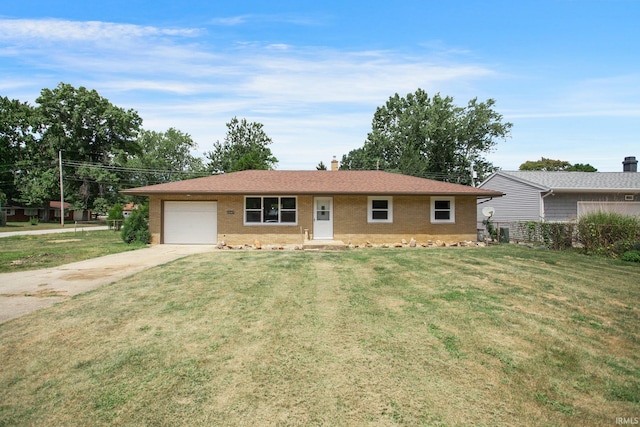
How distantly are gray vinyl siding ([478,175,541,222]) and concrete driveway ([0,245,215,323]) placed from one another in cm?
1853

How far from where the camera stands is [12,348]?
4.49m

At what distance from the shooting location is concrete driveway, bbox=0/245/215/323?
6.52m

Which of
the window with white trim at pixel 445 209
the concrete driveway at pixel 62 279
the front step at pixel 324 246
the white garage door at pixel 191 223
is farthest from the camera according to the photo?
the window with white trim at pixel 445 209

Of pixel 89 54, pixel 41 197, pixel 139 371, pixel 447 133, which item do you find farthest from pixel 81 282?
pixel 41 197

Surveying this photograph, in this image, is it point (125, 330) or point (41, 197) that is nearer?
point (125, 330)

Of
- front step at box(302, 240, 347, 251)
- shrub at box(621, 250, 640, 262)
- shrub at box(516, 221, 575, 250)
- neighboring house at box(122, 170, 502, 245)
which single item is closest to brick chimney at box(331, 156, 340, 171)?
neighboring house at box(122, 170, 502, 245)

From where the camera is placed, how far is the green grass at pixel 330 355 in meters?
3.18

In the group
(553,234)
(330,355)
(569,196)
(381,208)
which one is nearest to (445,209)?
(381,208)

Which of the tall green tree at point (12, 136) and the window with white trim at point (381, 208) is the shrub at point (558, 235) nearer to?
the window with white trim at point (381, 208)

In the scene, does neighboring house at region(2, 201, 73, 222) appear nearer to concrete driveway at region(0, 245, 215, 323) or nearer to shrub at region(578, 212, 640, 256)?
concrete driveway at region(0, 245, 215, 323)

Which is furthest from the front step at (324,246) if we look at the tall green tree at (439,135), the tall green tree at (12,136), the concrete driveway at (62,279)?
the tall green tree at (12,136)

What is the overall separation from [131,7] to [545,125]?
25753 millimetres

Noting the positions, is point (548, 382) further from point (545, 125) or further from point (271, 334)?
point (545, 125)

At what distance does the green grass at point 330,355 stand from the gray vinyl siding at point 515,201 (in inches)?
514
